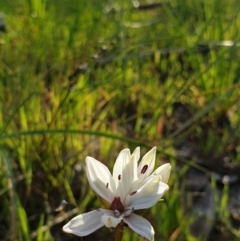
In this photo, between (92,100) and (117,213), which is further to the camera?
(92,100)

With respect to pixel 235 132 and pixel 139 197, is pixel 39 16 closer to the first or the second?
pixel 235 132

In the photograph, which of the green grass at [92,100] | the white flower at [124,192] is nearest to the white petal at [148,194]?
the white flower at [124,192]

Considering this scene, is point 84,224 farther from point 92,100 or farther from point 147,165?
point 92,100

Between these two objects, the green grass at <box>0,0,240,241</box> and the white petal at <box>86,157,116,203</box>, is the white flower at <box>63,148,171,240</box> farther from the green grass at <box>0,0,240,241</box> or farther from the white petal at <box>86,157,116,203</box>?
the green grass at <box>0,0,240,241</box>

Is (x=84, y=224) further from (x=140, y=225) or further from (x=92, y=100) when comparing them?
(x=92, y=100)

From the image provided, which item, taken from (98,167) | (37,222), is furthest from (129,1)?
(98,167)

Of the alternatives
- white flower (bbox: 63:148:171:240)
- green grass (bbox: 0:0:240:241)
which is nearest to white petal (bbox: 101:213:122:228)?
white flower (bbox: 63:148:171:240)

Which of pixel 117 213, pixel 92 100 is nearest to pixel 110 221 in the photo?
pixel 117 213
